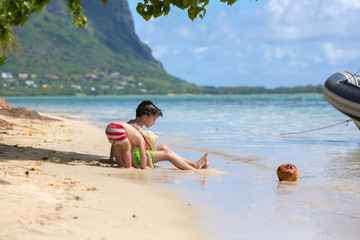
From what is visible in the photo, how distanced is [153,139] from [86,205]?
364cm

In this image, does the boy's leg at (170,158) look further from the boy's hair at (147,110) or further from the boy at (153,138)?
the boy's hair at (147,110)

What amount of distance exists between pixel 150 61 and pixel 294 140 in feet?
602

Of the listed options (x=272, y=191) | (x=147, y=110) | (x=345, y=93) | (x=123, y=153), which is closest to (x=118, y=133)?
(x=123, y=153)

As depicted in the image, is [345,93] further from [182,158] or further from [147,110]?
[147,110]

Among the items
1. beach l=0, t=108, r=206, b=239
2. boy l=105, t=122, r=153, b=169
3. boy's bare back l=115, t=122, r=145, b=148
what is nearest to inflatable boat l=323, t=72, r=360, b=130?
boy l=105, t=122, r=153, b=169

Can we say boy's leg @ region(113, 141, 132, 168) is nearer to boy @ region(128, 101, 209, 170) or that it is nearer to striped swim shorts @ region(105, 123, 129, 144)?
striped swim shorts @ region(105, 123, 129, 144)

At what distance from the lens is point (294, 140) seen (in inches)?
585

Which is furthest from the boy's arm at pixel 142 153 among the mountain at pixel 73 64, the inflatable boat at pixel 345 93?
the mountain at pixel 73 64

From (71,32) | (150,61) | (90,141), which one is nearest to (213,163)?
(90,141)

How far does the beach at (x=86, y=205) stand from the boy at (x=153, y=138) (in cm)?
69

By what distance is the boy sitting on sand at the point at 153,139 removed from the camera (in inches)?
303

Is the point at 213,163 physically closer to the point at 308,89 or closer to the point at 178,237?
the point at 178,237

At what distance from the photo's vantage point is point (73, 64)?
153750 mm

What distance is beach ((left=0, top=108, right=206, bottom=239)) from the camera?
363 centimetres
